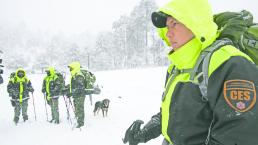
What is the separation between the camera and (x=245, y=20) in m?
2.10

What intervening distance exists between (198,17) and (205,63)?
1.21 ft

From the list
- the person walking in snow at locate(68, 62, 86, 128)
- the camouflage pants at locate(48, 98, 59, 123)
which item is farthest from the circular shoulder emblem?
the camouflage pants at locate(48, 98, 59, 123)

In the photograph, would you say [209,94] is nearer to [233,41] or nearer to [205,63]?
[205,63]

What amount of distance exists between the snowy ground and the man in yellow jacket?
6.38 m

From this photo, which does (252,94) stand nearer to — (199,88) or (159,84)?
(199,88)

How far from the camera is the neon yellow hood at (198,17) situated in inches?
80.7

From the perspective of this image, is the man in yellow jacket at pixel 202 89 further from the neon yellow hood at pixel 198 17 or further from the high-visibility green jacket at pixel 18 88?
the high-visibility green jacket at pixel 18 88

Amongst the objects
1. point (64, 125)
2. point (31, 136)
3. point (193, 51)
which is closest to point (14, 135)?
point (31, 136)

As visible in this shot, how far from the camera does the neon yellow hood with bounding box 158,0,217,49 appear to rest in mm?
2051

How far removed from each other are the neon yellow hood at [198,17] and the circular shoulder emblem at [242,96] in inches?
16.0

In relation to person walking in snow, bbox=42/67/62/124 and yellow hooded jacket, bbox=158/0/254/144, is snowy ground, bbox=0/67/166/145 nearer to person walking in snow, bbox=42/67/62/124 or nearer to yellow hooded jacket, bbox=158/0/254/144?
person walking in snow, bbox=42/67/62/124

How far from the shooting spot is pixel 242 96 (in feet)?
5.72

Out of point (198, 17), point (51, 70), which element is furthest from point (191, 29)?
point (51, 70)

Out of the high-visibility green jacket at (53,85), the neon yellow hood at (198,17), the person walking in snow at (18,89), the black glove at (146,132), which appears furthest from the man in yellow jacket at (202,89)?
the person walking in snow at (18,89)
